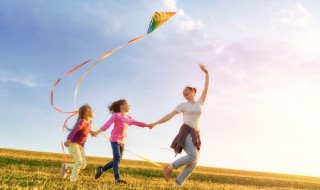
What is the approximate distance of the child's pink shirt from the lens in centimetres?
1140

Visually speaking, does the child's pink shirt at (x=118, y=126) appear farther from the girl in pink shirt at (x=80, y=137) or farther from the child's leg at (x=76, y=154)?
the child's leg at (x=76, y=154)

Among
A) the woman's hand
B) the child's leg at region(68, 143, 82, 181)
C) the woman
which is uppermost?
the woman's hand

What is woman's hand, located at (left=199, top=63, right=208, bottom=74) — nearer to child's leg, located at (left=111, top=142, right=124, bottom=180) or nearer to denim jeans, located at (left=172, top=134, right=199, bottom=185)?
denim jeans, located at (left=172, top=134, right=199, bottom=185)

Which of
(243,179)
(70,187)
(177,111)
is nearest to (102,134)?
(177,111)

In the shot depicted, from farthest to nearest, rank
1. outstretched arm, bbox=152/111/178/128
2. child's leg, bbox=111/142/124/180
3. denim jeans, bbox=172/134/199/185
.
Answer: child's leg, bbox=111/142/124/180, outstretched arm, bbox=152/111/178/128, denim jeans, bbox=172/134/199/185

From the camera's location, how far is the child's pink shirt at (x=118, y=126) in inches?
449

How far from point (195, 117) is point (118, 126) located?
7.55 ft

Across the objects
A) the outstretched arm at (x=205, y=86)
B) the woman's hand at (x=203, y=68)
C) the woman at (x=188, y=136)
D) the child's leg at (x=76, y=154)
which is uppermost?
the woman's hand at (x=203, y=68)

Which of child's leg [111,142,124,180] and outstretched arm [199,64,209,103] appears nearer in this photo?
outstretched arm [199,64,209,103]

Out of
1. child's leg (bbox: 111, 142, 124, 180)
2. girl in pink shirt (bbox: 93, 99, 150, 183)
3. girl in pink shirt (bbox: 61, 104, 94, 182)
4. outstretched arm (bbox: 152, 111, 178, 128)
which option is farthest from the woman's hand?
girl in pink shirt (bbox: 61, 104, 94, 182)

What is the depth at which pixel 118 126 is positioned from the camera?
11.4 metres

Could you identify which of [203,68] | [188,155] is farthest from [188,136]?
[203,68]

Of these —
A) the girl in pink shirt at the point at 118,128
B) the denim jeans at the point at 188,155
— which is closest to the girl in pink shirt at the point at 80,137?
the girl in pink shirt at the point at 118,128

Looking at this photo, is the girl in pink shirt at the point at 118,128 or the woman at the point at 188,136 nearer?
the woman at the point at 188,136
